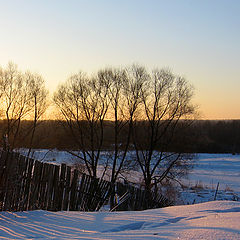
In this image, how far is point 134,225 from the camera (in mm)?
4215

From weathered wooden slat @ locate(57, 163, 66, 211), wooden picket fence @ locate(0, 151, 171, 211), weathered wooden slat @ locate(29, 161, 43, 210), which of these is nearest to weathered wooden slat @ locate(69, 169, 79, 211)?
wooden picket fence @ locate(0, 151, 171, 211)

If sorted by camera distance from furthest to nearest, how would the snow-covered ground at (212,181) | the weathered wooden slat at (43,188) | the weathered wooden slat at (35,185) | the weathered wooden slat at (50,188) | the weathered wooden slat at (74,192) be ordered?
the snow-covered ground at (212,181)
the weathered wooden slat at (74,192)
the weathered wooden slat at (50,188)
the weathered wooden slat at (43,188)
the weathered wooden slat at (35,185)

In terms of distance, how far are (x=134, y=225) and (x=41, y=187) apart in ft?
11.8

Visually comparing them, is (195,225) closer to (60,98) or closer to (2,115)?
(60,98)

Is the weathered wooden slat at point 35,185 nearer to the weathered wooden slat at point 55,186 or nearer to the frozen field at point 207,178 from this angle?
the weathered wooden slat at point 55,186

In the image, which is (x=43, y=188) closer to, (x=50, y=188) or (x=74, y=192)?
(x=50, y=188)

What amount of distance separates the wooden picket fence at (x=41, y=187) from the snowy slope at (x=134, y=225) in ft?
1.30

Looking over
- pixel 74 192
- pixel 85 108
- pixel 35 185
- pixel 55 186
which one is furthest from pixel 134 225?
pixel 85 108

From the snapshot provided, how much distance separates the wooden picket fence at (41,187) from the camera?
6.49m

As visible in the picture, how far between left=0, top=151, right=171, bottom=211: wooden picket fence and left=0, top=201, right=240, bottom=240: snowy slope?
396 millimetres

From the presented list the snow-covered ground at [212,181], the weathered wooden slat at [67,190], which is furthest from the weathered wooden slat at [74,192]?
the snow-covered ground at [212,181]

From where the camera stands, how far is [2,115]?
77.8 feet

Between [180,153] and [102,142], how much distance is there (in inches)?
238

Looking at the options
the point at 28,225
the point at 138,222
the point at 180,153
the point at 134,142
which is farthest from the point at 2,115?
the point at 138,222
